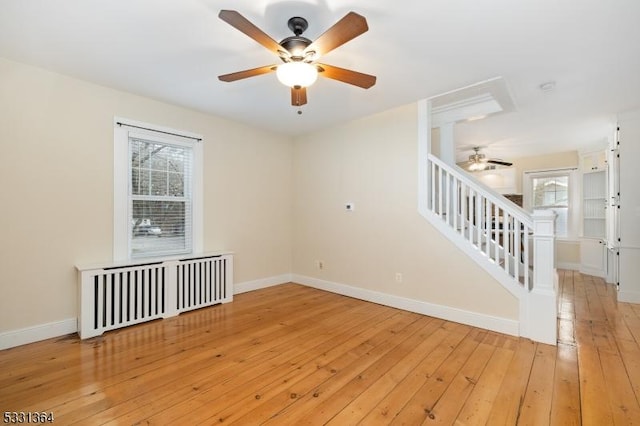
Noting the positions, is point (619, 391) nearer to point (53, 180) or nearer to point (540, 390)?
point (540, 390)

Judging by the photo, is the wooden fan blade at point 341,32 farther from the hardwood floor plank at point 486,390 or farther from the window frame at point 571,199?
the window frame at point 571,199

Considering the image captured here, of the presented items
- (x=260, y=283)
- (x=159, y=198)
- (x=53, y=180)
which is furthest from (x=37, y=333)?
(x=260, y=283)

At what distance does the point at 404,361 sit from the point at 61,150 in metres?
3.79

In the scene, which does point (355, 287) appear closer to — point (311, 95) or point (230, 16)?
point (311, 95)

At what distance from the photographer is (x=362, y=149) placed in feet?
14.0

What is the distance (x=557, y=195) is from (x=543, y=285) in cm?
494

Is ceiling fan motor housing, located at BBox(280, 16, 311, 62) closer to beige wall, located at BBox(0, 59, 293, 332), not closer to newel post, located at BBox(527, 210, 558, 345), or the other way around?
beige wall, located at BBox(0, 59, 293, 332)

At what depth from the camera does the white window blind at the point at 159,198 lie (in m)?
3.50

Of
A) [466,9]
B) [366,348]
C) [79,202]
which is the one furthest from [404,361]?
[79,202]

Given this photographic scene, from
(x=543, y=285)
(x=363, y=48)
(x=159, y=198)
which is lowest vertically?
(x=543, y=285)

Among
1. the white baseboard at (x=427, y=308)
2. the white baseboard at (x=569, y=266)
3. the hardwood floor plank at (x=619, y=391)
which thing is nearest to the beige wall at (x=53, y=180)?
the white baseboard at (x=427, y=308)

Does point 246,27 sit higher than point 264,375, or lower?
higher

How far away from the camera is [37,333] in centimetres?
283

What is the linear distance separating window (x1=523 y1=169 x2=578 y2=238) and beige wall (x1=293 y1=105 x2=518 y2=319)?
15.4ft
